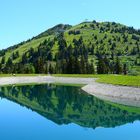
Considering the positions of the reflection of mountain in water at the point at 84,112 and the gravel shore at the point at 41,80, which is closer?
the reflection of mountain in water at the point at 84,112

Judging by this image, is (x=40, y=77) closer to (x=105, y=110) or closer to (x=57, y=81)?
(x=57, y=81)

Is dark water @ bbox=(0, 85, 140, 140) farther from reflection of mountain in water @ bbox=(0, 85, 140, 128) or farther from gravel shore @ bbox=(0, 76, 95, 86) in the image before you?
gravel shore @ bbox=(0, 76, 95, 86)

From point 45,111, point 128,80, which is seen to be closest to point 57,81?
point 128,80

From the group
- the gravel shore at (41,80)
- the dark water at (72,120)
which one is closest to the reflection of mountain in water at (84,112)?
the dark water at (72,120)

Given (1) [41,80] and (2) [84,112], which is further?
(1) [41,80]

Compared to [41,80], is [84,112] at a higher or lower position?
lower

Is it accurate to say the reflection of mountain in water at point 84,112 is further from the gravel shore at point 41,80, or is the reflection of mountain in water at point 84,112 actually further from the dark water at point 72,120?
the gravel shore at point 41,80

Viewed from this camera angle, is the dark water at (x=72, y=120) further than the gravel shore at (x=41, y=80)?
No

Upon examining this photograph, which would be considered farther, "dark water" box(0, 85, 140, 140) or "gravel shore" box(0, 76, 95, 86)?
"gravel shore" box(0, 76, 95, 86)

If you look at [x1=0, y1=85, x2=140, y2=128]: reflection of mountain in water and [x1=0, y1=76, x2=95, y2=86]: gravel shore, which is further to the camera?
[x1=0, y1=76, x2=95, y2=86]: gravel shore

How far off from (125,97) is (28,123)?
2848 cm

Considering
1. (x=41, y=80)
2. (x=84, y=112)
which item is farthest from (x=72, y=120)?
(x=41, y=80)

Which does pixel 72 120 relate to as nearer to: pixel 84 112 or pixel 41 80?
pixel 84 112

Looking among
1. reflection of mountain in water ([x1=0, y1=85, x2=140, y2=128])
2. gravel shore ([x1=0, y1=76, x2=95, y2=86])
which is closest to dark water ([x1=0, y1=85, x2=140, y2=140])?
reflection of mountain in water ([x1=0, y1=85, x2=140, y2=128])
